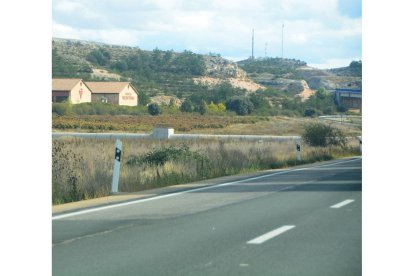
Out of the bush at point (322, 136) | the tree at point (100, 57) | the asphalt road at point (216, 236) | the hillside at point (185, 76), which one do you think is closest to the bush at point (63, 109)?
the hillside at point (185, 76)

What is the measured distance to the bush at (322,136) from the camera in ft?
143

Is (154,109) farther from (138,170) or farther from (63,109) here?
(138,170)

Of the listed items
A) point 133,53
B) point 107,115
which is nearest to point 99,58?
point 133,53

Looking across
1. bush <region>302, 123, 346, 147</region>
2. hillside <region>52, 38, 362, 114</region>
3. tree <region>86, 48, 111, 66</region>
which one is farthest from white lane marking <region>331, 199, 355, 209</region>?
tree <region>86, 48, 111, 66</region>

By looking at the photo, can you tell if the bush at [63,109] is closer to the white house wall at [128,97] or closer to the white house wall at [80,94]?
the white house wall at [80,94]

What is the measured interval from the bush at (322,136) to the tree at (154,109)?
1223 inches

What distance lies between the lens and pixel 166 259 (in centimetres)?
793

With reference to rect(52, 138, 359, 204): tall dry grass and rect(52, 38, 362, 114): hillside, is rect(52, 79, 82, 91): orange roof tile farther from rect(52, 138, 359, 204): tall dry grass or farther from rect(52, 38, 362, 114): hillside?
rect(52, 38, 362, 114): hillside

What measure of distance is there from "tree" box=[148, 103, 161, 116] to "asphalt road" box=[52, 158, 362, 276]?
59.1m

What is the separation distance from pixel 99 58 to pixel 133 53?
564 cm

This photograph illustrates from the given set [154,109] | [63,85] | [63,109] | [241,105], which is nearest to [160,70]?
[154,109]

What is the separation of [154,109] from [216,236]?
6535 cm

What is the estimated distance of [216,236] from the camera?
373 inches
